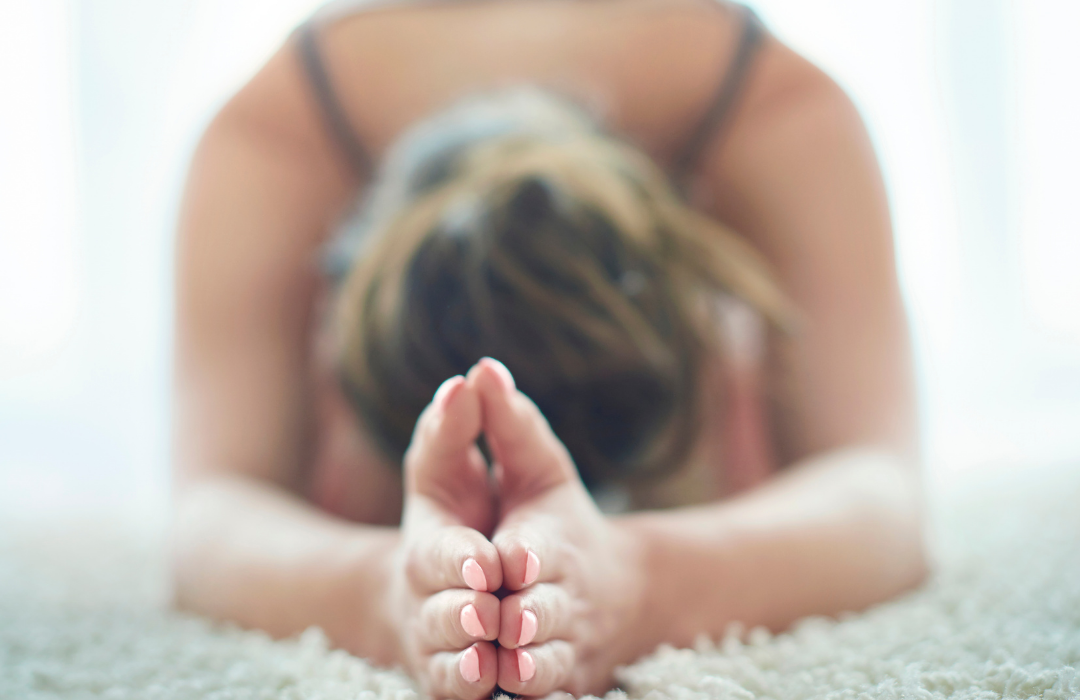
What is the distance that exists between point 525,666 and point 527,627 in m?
0.02

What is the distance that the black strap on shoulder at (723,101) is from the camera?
0.86 m

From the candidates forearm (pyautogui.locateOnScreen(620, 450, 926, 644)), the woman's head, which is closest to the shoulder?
the woman's head

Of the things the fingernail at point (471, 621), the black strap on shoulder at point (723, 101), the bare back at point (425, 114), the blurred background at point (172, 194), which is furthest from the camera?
the blurred background at point (172, 194)

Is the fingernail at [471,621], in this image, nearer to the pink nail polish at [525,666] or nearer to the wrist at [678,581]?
the pink nail polish at [525,666]

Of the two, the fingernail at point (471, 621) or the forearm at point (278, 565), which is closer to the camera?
the fingernail at point (471, 621)

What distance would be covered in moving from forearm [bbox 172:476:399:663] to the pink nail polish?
125mm

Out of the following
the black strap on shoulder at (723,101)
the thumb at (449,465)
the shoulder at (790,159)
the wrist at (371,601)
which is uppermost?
the black strap on shoulder at (723,101)

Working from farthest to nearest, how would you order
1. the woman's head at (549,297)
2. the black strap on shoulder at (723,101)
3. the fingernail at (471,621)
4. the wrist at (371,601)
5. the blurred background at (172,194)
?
the blurred background at (172,194) → the black strap on shoulder at (723,101) → the woman's head at (549,297) → the wrist at (371,601) → the fingernail at (471,621)

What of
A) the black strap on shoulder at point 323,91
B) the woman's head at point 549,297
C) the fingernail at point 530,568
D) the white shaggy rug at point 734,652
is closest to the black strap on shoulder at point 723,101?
the woman's head at point 549,297

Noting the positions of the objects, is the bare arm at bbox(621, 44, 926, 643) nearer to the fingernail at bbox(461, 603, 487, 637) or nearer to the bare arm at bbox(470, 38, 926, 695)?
the bare arm at bbox(470, 38, 926, 695)

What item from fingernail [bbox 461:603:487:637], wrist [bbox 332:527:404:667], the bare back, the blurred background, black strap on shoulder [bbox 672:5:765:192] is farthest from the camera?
the blurred background

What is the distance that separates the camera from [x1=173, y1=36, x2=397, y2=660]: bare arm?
0.55m

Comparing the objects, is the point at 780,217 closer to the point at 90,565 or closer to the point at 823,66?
the point at 823,66

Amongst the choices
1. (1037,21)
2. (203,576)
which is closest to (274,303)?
(203,576)
